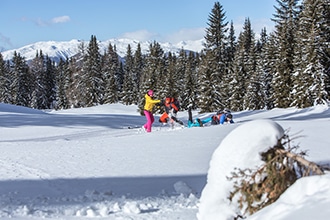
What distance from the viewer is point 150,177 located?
7215 millimetres

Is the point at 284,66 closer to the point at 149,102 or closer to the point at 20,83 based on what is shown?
the point at 149,102

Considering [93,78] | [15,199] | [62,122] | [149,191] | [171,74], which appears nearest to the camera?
[15,199]

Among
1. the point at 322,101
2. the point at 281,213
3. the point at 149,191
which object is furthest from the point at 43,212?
the point at 322,101

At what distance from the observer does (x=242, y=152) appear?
3.10m

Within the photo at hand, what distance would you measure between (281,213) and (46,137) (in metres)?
14.2

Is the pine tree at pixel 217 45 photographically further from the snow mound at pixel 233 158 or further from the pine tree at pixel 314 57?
the snow mound at pixel 233 158

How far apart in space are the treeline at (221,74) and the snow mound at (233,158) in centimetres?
2700

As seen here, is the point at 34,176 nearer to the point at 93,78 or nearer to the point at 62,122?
the point at 62,122

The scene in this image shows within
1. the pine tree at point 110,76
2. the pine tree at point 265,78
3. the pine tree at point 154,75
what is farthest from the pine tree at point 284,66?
the pine tree at point 110,76

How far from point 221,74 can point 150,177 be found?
4458 centimetres

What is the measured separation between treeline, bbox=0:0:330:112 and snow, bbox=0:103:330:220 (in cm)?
1795

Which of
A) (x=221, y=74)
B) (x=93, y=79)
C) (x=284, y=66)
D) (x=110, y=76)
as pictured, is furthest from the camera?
(x=110, y=76)

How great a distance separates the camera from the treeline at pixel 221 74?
28.8 meters

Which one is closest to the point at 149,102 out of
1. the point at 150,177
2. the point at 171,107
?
the point at 171,107
